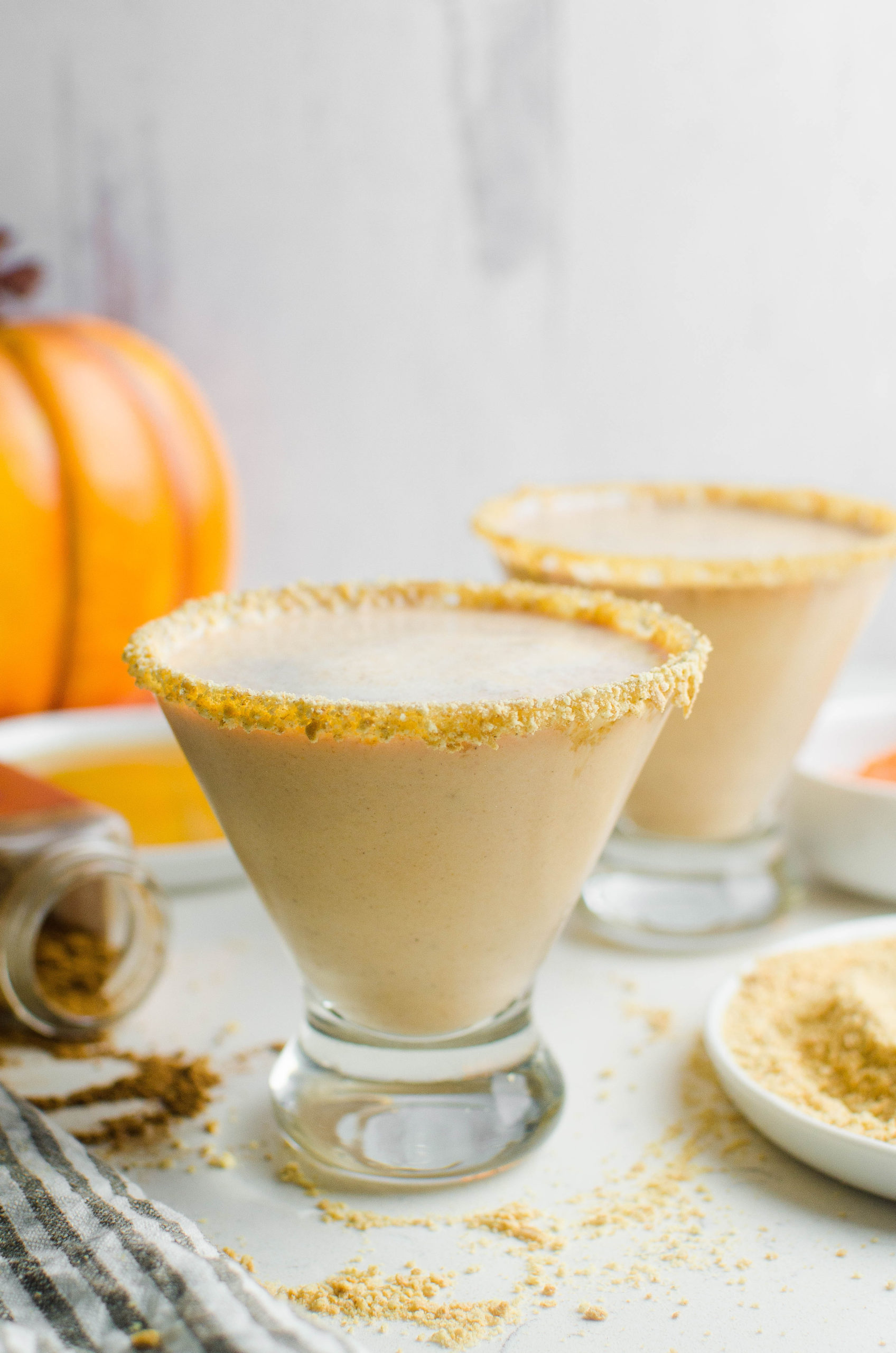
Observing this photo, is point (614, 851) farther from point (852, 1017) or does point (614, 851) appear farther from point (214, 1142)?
point (214, 1142)

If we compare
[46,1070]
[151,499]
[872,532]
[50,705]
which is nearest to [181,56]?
[151,499]

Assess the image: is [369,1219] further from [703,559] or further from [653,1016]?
[703,559]

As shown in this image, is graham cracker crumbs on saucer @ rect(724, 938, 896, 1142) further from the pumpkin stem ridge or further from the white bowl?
the pumpkin stem ridge

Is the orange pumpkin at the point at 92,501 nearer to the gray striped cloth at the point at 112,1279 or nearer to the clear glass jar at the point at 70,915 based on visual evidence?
the clear glass jar at the point at 70,915

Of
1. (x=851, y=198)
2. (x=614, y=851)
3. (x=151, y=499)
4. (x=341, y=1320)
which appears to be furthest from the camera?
(x=851, y=198)

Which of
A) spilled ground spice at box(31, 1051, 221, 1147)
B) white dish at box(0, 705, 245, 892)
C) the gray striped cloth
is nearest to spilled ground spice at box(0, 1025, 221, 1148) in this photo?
spilled ground spice at box(31, 1051, 221, 1147)

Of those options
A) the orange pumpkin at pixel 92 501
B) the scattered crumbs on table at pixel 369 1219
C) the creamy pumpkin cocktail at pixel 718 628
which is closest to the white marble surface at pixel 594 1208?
the scattered crumbs on table at pixel 369 1219
